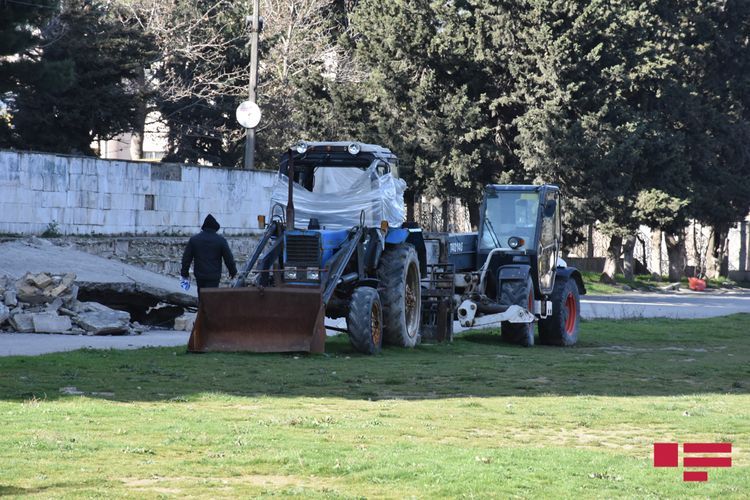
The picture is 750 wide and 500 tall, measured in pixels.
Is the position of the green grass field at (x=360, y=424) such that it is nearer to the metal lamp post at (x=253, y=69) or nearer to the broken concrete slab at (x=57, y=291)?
the broken concrete slab at (x=57, y=291)

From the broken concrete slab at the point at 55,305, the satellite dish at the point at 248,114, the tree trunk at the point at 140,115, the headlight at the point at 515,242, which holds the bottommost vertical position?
the broken concrete slab at the point at 55,305

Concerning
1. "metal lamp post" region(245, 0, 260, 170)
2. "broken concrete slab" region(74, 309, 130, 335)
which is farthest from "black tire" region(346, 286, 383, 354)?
"metal lamp post" region(245, 0, 260, 170)

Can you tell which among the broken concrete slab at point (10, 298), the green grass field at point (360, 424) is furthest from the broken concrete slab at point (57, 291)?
the green grass field at point (360, 424)

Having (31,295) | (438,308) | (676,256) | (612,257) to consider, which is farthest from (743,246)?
(31,295)

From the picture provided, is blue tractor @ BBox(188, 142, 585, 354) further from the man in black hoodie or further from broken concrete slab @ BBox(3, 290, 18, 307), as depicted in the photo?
broken concrete slab @ BBox(3, 290, 18, 307)

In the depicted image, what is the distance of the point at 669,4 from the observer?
56938 millimetres

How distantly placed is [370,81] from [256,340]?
32.9 m

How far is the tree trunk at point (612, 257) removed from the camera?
175 feet

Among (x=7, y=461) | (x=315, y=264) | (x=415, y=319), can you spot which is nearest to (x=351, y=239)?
(x=315, y=264)

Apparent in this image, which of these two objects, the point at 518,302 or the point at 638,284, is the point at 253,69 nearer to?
the point at 518,302

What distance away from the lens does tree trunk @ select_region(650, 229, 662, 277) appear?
64.1 metres

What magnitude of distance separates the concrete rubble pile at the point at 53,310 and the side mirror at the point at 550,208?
25.5 ft

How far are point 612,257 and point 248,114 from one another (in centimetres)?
2111

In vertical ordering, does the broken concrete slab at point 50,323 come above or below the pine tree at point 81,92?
Answer: below
